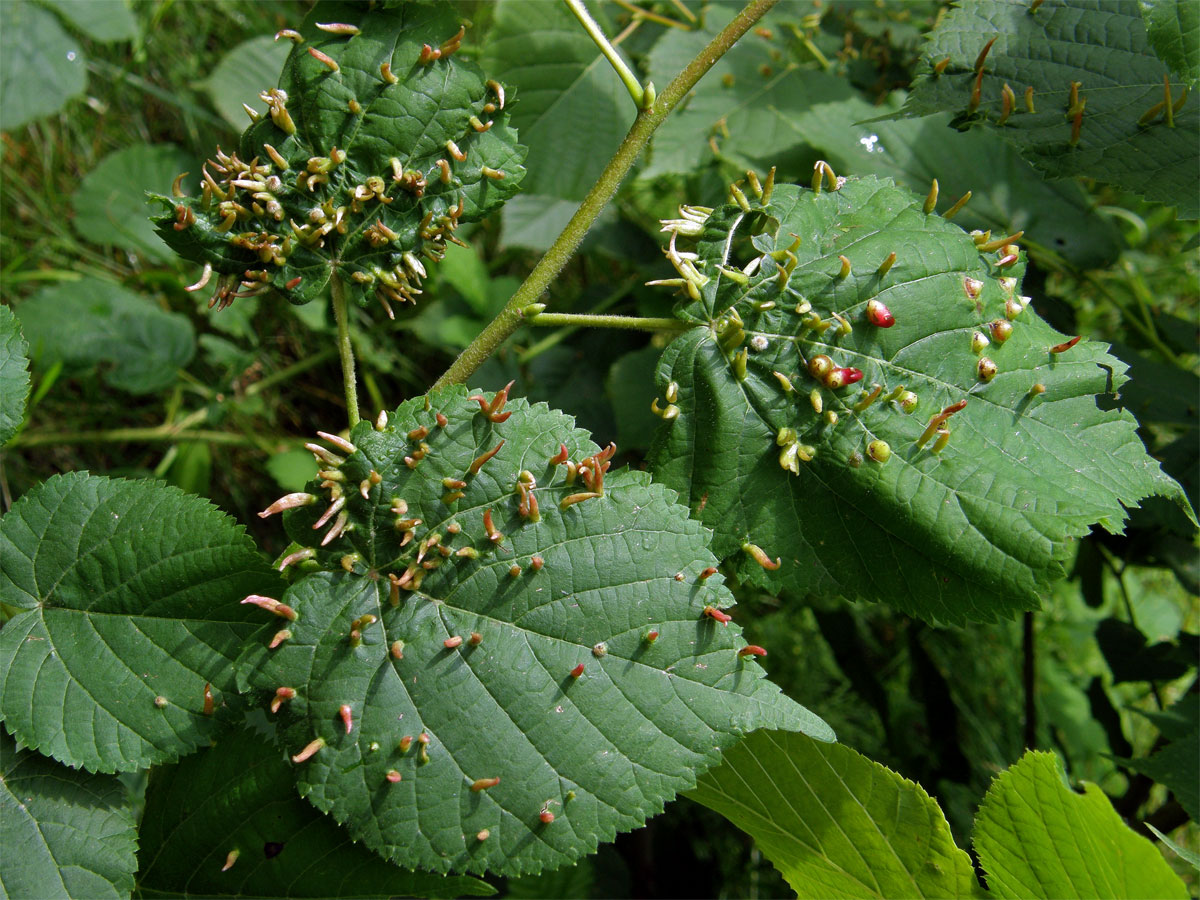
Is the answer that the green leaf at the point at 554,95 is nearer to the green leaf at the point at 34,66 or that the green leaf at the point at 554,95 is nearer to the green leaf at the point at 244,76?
the green leaf at the point at 244,76

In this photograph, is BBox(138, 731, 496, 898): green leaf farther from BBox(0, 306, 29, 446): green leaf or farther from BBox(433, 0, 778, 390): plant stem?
BBox(433, 0, 778, 390): plant stem

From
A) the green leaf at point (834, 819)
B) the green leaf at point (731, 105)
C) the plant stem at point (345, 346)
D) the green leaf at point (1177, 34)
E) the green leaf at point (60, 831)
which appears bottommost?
the green leaf at point (834, 819)

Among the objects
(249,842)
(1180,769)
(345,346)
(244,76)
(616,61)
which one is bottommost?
(1180,769)

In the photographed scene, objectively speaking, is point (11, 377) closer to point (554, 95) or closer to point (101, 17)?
point (554, 95)

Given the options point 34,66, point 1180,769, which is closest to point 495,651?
point 1180,769

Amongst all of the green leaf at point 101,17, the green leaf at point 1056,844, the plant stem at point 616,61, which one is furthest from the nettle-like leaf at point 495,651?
the green leaf at point 101,17

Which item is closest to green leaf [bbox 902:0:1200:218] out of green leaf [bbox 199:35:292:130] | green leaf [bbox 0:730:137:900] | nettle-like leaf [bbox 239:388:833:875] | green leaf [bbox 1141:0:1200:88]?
green leaf [bbox 1141:0:1200:88]
